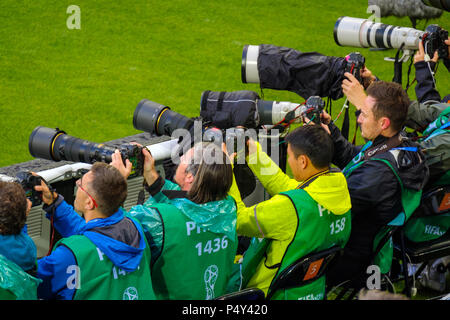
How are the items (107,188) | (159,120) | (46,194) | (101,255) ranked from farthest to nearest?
1. (159,120)
2. (46,194)
3. (107,188)
4. (101,255)

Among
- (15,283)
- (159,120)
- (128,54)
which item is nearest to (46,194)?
(15,283)

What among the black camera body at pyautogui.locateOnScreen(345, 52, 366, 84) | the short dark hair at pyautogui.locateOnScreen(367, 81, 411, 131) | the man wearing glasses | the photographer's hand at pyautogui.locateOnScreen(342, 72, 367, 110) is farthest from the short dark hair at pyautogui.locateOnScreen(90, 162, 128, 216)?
the black camera body at pyautogui.locateOnScreen(345, 52, 366, 84)

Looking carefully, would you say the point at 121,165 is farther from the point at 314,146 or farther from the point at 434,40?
the point at 434,40

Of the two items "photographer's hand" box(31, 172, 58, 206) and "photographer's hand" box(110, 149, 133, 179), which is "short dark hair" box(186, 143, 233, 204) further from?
Answer: "photographer's hand" box(31, 172, 58, 206)

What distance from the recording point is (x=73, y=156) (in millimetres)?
3012

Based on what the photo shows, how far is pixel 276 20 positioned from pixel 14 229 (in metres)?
6.01

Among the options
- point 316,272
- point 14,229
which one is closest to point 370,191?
point 316,272

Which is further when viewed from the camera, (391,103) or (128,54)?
(128,54)

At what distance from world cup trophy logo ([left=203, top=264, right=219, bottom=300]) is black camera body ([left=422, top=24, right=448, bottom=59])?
209cm

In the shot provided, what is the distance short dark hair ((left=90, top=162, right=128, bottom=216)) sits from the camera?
2.30m

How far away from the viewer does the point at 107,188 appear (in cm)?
231

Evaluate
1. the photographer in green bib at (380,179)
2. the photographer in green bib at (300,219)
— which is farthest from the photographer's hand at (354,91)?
the photographer in green bib at (300,219)

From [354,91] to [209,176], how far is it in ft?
4.47

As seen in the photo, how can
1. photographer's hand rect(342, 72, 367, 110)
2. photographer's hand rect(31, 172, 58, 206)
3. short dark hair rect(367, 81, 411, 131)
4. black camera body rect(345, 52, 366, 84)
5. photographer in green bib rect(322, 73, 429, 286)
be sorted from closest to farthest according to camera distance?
photographer's hand rect(31, 172, 58, 206), photographer in green bib rect(322, 73, 429, 286), short dark hair rect(367, 81, 411, 131), photographer's hand rect(342, 72, 367, 110), black camera body rect(345, 52, 366, 84)
